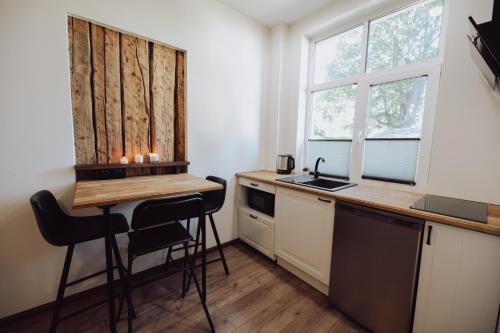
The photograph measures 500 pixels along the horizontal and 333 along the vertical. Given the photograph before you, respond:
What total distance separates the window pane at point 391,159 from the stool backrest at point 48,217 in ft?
8.22

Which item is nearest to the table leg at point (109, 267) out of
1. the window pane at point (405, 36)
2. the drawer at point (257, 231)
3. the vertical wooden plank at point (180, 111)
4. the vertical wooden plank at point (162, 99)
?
the vertical wooden plank at point (162, 99)

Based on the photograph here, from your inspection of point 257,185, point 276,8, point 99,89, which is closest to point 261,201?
point 257,185

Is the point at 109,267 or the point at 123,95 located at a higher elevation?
the point at 123,95

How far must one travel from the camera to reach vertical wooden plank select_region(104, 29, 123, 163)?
172 centimetres

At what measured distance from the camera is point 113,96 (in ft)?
5.82

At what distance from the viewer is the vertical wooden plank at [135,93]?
1814 mm

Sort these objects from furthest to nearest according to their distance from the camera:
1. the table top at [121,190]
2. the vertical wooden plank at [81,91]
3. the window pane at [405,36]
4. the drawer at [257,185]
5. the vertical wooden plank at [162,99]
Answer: the drawer at [257,185] → the vertical wooden plank at [162,99] → the window pane at [405,36] → the vertical wooden plank at [81,91] → the table top at [121,190]

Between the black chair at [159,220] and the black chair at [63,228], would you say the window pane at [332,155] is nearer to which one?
the black chair at [159,220]

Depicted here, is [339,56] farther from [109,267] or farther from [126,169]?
[109,267]

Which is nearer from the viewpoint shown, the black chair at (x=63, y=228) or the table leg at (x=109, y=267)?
the black chair at (x=63, y=228)

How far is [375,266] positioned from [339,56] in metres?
2.18

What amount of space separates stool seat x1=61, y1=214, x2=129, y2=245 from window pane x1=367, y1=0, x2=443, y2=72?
2.64 meters

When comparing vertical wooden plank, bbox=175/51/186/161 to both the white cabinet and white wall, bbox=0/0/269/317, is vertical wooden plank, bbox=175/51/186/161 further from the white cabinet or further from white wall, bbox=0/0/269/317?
the white cabinet

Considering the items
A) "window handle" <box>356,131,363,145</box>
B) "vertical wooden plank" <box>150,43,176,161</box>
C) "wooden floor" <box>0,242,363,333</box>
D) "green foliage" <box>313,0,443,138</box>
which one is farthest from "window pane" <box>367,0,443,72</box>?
"wooden floor" <box>0,242,363,333</box>
